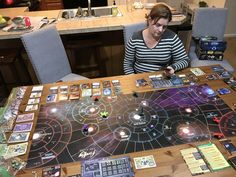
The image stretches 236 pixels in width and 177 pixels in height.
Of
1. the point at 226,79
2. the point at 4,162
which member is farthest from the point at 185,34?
the point at 4,162

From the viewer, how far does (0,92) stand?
2807mm

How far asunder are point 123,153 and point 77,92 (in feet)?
1.93

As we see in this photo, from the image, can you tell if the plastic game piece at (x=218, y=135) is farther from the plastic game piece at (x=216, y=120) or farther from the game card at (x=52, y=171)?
the game card at (x=52, y=171)

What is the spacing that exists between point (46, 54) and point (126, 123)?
1139 millimetres

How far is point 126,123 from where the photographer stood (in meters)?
1.17

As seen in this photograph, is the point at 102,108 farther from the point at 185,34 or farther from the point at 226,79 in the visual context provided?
the point at 185,34

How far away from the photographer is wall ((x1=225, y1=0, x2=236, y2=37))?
3.79m

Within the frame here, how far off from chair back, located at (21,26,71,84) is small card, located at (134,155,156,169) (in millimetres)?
1286

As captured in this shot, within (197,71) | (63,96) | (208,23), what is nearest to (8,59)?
(63,96)

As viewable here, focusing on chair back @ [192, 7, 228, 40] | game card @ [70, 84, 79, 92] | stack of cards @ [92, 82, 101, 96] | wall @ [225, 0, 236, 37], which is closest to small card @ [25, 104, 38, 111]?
game card @ [70, 84, 79, 92]

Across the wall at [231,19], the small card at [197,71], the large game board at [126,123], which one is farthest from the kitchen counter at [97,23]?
the wall at [231,19]

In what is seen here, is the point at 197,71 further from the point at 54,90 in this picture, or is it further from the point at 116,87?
the point at 54,90

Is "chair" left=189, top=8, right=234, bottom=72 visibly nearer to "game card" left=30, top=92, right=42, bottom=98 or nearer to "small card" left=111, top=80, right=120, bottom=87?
"small card" left=111, top=80, right=120, bottom=87

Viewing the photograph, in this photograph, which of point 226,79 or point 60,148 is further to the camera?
point 226,79
